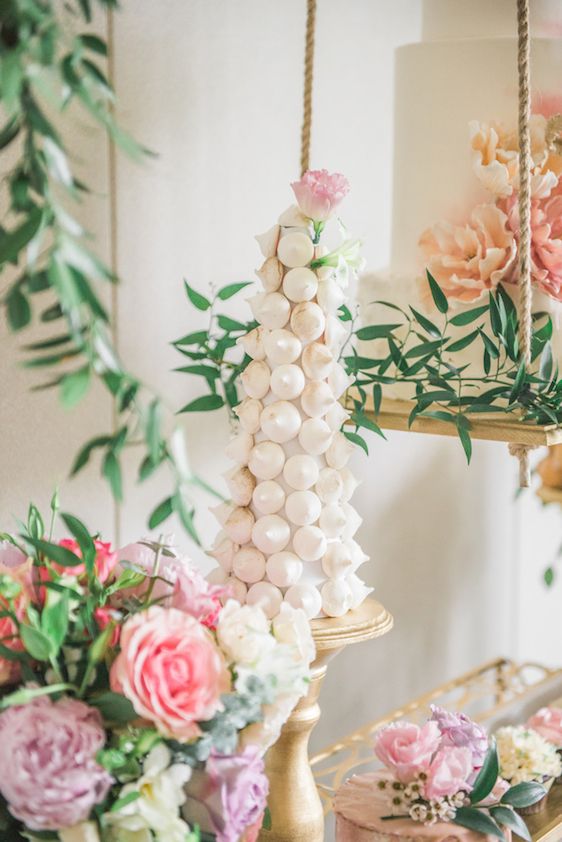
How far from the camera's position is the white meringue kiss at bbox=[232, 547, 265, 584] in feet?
2.61

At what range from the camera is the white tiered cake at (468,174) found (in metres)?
0.92

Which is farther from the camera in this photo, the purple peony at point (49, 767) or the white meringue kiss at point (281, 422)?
the white meringue kiss at point (281, 422)

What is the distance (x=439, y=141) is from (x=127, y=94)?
304 mm

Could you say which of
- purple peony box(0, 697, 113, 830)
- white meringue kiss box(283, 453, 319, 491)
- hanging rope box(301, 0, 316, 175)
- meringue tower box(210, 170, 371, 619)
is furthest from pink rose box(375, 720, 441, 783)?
hanging rope box(301, 0, 316, 175)

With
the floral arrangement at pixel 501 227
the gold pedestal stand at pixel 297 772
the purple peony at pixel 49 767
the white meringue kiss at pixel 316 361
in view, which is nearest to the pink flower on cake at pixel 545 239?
the floral arrangement at pixel 501 227

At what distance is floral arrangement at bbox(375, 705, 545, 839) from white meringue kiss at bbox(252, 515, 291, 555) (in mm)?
203

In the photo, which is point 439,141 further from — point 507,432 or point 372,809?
point 372,809

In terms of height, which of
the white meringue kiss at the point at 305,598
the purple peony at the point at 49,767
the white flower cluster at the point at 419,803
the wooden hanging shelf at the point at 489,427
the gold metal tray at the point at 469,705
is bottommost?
the gold metal tray at the point at 469,705

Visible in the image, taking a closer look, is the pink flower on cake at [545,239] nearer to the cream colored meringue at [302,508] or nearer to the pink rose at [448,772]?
the cream colored meringue at [302,508]

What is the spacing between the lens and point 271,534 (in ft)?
2.59

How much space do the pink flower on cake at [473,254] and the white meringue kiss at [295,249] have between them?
19 cm

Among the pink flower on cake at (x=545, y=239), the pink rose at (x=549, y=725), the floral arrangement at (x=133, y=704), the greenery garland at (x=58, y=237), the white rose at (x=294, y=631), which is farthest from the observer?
the pink rose at (x=549, y=725)

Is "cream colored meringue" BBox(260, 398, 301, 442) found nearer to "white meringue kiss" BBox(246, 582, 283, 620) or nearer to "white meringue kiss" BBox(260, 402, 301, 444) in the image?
"white meringue kiss" BBox(260, 402, 301, 444)

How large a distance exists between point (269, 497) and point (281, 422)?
60mm
